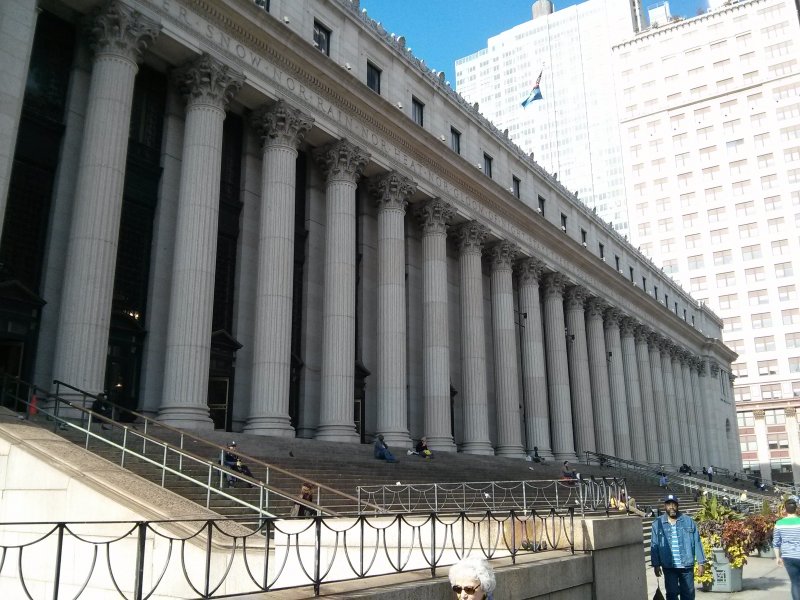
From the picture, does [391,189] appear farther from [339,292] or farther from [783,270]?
[783,270]

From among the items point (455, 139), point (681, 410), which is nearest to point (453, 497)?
point (455, 139)

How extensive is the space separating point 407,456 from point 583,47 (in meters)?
121

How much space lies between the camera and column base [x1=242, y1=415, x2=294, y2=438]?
85.8 feet

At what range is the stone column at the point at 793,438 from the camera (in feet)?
311

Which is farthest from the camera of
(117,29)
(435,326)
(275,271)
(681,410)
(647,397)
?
(681,410)

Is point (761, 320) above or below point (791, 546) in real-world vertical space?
above

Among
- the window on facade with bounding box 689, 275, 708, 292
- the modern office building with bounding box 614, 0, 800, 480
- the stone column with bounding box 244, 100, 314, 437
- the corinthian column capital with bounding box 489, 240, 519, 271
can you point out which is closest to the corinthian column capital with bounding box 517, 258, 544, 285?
the corinthian column capital with bounding box 489, 240, 519, 271

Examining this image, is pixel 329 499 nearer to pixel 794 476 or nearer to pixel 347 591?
pixel 347 591

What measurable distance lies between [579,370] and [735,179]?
68843mm

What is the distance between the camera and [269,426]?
26.2 metres

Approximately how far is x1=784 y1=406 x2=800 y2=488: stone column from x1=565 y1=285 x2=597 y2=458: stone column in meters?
57.7

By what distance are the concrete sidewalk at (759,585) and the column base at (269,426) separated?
1328 cm

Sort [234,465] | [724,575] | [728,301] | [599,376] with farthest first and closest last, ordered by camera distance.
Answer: [728,301]
[599,376]
[234,465]
[724,575]

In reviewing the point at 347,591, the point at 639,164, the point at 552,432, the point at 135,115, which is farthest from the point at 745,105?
the point at 347,591
